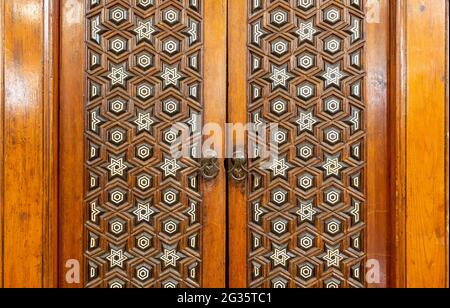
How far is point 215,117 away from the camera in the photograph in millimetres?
1509

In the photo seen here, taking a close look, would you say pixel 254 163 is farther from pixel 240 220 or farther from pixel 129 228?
pixel 129 228

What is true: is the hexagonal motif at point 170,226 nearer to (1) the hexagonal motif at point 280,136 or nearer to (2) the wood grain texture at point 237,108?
(2) the wood grain texture at point 237,108

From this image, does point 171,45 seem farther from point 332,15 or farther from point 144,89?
point 332,15

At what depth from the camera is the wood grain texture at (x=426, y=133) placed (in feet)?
4.81

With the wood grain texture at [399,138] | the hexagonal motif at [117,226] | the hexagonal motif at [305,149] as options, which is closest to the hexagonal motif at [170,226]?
the hexagonal motif at [117,226]

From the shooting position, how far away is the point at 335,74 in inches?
59.5

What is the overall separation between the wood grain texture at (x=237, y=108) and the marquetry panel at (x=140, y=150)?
4.0 inches

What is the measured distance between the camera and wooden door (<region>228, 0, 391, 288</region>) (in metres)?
1.51

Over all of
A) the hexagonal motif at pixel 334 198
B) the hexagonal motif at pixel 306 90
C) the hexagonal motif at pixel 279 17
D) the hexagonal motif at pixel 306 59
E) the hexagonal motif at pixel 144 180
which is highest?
the hexagonal motif at pixel 279 17

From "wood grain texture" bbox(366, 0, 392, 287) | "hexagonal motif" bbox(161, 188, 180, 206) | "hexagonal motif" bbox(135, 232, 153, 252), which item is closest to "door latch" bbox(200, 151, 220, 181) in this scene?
"hexagonal motif" bbox(161, 188, 180, 206)

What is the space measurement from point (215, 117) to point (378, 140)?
516mm

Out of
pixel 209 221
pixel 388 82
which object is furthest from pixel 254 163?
pixel 388 82

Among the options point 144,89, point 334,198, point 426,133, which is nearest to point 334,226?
point 334,198

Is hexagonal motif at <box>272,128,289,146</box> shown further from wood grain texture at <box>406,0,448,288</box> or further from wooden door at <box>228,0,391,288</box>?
wood grain texture at <box>406,0,448,288</box>
